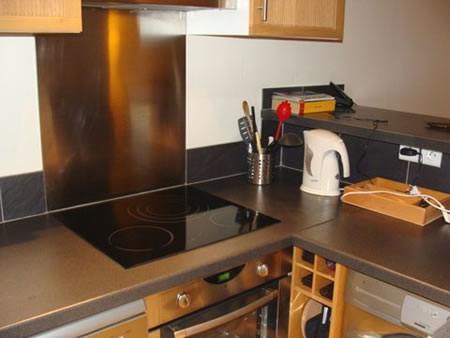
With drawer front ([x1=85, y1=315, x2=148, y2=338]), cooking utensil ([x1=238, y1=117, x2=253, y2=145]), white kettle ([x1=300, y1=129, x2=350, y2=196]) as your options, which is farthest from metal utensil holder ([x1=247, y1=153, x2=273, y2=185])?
drawer front ([x1=85, y1=315, x2=148, y2=338])

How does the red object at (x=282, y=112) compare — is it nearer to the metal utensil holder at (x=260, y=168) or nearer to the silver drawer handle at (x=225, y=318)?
the metal utensil holder at (x=260, y=168)

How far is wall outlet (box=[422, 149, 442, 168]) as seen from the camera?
1760mm

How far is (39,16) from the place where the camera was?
1.14 metres

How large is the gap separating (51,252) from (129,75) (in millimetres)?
700

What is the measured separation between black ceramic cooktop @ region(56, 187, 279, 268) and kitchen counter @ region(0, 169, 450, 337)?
0.15 feet

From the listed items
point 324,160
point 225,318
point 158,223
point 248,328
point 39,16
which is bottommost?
point 248,328

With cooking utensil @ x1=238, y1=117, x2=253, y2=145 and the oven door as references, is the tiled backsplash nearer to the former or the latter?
cooking utensil @ x1=238, y1=117, x2=253, y2=145

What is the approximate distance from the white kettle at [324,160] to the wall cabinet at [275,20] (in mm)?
365

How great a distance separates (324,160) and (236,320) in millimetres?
699

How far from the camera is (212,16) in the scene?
1729 millimetres

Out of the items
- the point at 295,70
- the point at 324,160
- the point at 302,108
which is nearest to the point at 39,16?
the point at 324,160

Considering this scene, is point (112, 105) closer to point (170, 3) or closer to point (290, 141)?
point (170, 3)

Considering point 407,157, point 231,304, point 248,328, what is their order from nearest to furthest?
point 231,304 < point 248,328 < point 407,157

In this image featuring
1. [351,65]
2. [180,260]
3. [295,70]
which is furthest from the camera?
[351,65]
